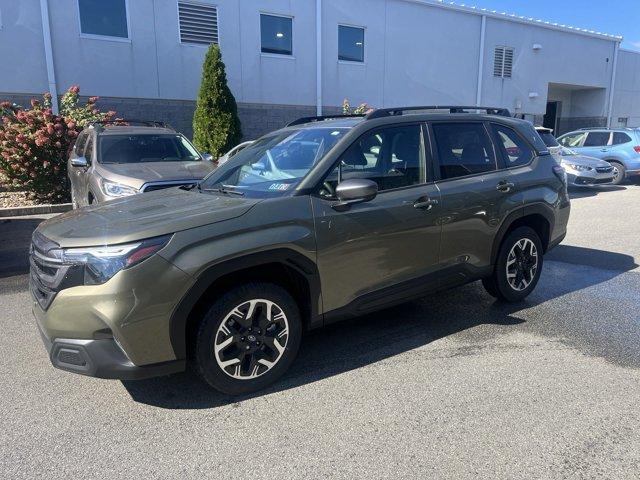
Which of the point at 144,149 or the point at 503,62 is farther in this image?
the point at 503,62

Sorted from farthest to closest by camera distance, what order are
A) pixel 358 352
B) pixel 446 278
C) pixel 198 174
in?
pixel 198 174 < pixel 446 278 < pixel 358 352

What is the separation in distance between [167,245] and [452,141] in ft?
8.91

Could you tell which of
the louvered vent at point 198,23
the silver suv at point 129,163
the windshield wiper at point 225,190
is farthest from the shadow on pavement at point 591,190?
the windshield wiper at point 225,190

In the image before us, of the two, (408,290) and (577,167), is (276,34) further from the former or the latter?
(408,290)

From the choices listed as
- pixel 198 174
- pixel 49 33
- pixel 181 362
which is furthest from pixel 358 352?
pixel 49 33

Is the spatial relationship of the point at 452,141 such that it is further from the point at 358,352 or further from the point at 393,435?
the point at 393,435

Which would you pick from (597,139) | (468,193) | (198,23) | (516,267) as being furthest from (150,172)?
(597,139)

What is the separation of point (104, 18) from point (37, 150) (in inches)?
183

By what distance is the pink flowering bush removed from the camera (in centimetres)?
1037

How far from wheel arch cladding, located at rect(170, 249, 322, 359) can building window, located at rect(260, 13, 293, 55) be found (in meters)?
13.4

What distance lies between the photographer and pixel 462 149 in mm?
4602

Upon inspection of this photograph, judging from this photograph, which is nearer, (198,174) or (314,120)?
(314,120)

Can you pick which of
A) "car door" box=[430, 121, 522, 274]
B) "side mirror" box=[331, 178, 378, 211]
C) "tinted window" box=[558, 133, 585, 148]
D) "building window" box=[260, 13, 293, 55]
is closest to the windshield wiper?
"side mirror" box=[331, 178, 378, 211]

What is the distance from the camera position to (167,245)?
9.90 feet
